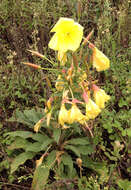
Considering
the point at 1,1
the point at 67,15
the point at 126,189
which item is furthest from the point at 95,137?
the point at 1,1

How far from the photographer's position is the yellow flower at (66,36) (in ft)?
4.81

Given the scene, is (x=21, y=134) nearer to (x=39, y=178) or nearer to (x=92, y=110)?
(x=39, y=178)

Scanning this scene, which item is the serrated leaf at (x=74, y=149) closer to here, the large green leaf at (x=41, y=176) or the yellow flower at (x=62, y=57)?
the large green leaf at (x=41, y=176)

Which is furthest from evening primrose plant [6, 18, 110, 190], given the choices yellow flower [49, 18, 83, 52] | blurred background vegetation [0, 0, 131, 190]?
blurred background vegetation [0, 0, 131, 190]

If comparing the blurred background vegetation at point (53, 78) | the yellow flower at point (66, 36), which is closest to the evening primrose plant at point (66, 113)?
the yellow flower at point (66, 36)

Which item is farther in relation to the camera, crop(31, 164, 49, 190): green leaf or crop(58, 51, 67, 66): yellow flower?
crop(31, 164, 49, 190): green leaf

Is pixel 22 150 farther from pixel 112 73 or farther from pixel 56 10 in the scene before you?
pixel 56 10

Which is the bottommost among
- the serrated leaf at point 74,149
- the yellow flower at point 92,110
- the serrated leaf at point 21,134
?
the serrated leaf at point 74,149

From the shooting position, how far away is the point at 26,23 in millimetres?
3463

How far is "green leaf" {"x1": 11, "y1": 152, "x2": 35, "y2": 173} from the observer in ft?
6.62

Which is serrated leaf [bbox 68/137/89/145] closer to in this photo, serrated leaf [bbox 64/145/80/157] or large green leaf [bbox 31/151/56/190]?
serrated leaf [bbox 64/145/80/157]

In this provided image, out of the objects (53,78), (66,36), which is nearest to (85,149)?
(53,78)

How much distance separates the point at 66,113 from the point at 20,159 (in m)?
0.80

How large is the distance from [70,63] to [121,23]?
156 centimetres
